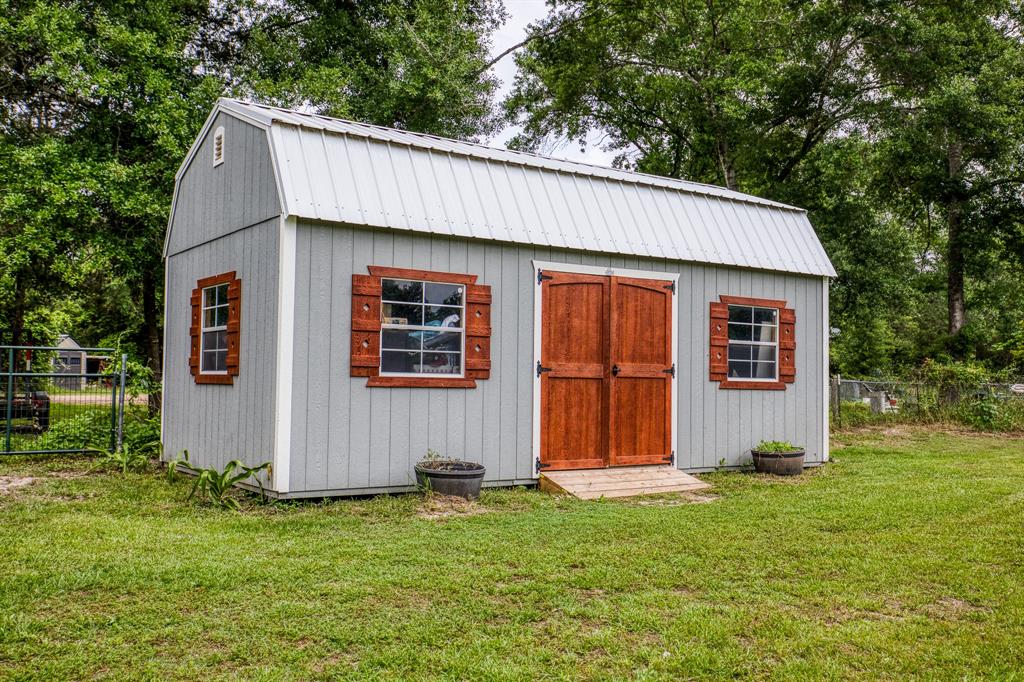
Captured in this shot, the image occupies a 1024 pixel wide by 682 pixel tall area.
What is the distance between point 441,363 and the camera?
7.76m

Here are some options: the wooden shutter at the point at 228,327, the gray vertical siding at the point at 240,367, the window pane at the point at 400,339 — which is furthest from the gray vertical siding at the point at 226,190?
the window pane at the point at 400,339

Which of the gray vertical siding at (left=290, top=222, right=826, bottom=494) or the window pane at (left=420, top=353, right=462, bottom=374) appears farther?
the window pane at (left=420, top=353, right=462, bottom=374)

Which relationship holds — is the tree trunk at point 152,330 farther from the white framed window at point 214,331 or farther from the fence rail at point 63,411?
the white framed window at point 214,331

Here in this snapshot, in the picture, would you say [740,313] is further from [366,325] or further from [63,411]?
[63,411]

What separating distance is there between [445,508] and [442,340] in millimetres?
1719

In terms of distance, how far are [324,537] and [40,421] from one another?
24.1 ft

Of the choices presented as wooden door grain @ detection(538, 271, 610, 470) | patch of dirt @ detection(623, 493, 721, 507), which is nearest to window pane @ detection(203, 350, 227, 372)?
wooden door grain @ detection(538, 271, 610, 470)

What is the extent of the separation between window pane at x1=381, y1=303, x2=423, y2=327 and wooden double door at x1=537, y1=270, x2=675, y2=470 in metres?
1.39

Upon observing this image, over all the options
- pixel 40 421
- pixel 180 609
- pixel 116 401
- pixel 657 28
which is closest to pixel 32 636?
pixel 180 609

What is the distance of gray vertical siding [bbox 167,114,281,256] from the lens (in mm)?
7508

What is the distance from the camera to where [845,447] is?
12133mm

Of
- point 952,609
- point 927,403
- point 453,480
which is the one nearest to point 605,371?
point 453,480

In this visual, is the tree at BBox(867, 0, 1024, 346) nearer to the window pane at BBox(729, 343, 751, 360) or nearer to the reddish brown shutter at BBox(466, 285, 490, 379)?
the window pane at BBox(729, 343, 751, 360)

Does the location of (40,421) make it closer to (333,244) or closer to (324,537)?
(333,244)
